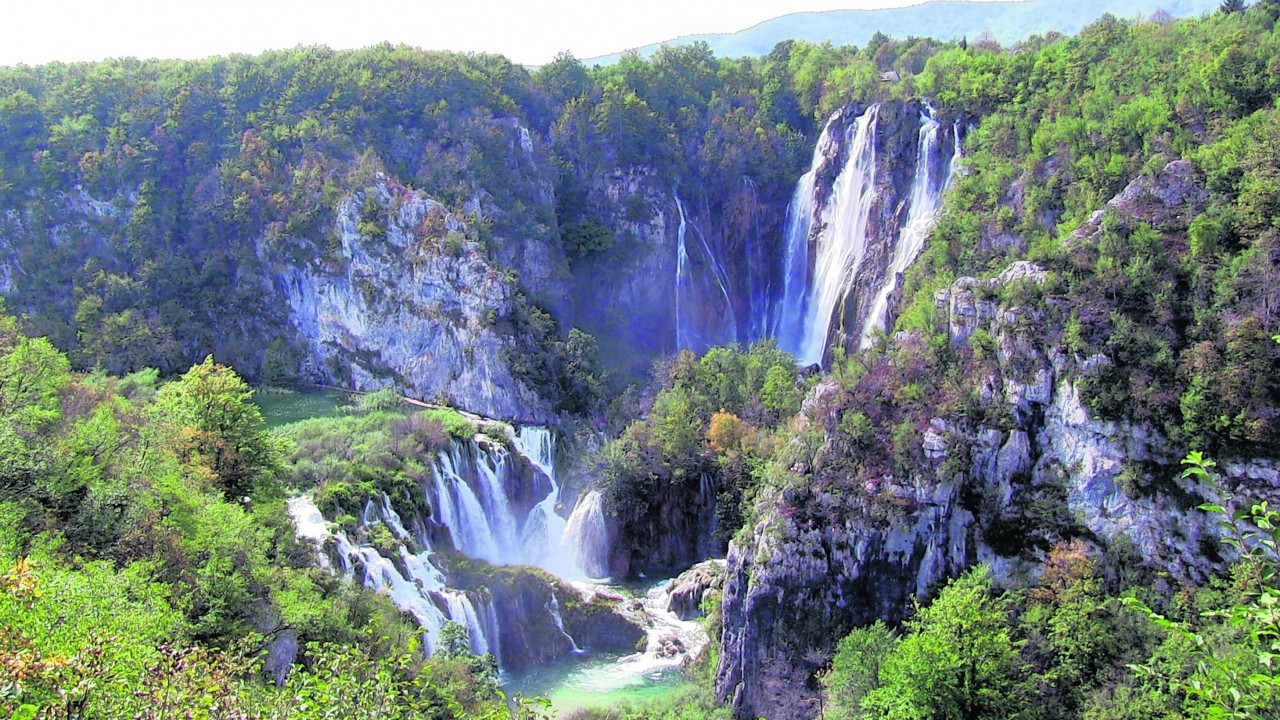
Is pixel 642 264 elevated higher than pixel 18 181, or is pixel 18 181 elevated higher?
pixel 18 181

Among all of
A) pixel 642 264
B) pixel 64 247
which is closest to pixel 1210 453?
pixel 642 264

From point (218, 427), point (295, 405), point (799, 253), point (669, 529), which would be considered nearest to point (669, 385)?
point (669, 529)

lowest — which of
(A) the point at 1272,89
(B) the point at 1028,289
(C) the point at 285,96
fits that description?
(B) the point at 1028,289

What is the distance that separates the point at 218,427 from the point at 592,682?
50.1ft

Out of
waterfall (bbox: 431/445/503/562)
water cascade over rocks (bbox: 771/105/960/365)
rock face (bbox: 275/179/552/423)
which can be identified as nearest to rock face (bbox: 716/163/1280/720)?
waterfall (bbox: 431/445/503/562)

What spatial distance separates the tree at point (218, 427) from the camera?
27.2 metres

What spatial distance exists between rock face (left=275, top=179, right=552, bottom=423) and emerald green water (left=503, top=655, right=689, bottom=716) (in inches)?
802

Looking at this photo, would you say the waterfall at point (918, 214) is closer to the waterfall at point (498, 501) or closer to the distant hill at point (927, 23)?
the waterfall at point (498, 501)

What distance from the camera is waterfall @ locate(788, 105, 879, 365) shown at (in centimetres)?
5084

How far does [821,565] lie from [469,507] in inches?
694

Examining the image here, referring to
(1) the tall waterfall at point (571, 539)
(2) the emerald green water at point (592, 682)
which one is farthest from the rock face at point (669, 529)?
(2) the emerald green water at point (592, 682)

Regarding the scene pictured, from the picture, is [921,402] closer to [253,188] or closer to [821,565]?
[821,565]

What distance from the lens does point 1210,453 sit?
26047 millimetres

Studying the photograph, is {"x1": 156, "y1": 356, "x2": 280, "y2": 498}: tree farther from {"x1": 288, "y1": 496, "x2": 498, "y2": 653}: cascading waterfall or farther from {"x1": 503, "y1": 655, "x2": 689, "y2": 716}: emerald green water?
{"x1": 503, "y1": 655, "x2": 689, "y2": 716}: emerald green water
